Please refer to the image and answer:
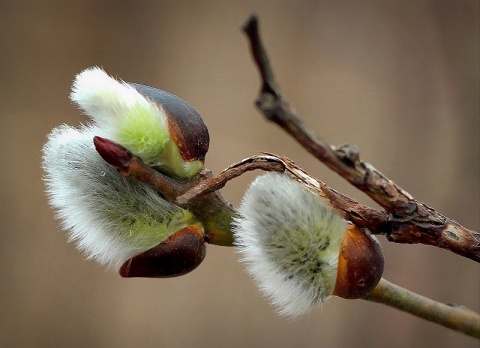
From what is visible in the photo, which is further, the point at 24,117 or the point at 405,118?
the point at 405,118

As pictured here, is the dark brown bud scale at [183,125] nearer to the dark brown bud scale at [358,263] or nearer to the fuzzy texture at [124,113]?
the fuzzy texture at [124,113]

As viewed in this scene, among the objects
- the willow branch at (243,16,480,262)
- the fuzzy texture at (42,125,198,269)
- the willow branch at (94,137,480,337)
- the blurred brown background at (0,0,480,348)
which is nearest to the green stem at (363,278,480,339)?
the willow branch at (94,137,480,337)

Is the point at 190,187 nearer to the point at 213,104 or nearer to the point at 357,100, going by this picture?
the point at 213,104

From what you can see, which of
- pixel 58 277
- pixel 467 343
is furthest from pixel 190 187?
pixel 467 343

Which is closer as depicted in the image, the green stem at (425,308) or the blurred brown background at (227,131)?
the green stem at (425,308)

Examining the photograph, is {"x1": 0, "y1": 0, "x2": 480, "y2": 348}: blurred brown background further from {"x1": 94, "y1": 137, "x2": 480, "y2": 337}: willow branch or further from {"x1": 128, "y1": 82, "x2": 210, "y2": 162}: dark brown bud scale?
{"x1": 128, "y1": 82, "x2": 210, "y2": 162}: dark brown bud scale

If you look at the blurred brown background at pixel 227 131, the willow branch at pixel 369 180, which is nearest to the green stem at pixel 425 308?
the willow branch at pixel 369 180

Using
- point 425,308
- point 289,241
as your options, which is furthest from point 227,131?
point 289,241

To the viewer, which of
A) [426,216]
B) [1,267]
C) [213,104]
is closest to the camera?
[426,216]

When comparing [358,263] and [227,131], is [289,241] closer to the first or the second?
[358,263]
